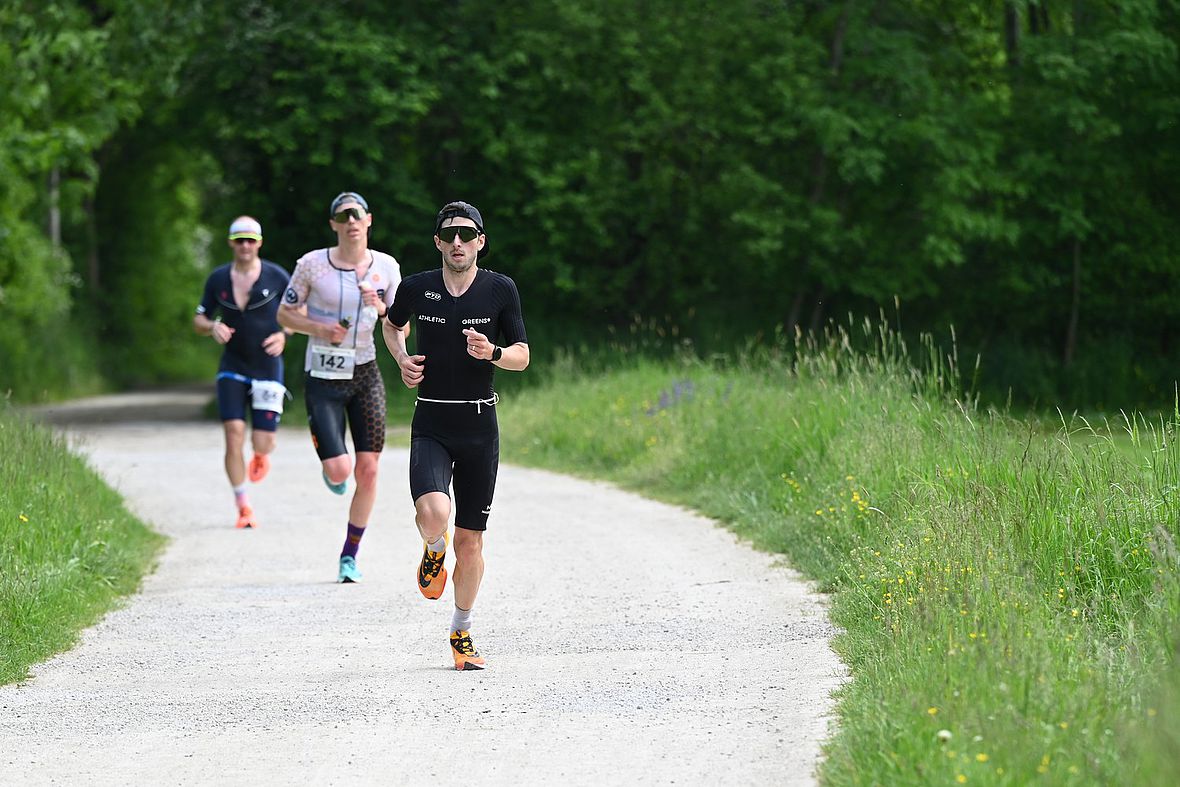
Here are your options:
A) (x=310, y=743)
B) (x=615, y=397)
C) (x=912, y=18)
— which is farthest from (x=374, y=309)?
(x=912, y=18)

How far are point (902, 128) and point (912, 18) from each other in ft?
12.4

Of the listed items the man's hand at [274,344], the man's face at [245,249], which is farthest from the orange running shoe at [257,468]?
the man's face at [245,249]

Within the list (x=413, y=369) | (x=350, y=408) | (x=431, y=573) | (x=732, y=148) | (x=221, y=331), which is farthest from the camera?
(x=732, y=148)

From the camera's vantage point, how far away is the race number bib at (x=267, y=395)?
41.8 ft

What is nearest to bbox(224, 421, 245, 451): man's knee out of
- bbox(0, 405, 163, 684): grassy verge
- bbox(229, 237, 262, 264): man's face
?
bbox(0, 405, 163, 684): grassy verge

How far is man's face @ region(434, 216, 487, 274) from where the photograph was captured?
748 cm

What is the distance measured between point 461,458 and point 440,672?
93 centimetres

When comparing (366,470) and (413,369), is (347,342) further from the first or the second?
(413,369)

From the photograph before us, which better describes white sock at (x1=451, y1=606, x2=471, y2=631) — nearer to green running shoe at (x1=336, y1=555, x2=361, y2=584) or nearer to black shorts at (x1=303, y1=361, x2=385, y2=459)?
green running shoe at (x1=336, y1=555, x2=361, y2=584)

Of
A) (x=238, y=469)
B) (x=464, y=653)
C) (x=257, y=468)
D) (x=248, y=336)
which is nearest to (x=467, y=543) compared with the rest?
(x=464, y=653)

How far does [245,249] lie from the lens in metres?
12.7

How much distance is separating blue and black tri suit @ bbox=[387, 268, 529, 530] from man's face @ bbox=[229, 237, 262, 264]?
206 inches

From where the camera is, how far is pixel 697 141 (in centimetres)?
2936

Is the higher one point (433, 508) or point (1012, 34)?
point (1012, 34)
